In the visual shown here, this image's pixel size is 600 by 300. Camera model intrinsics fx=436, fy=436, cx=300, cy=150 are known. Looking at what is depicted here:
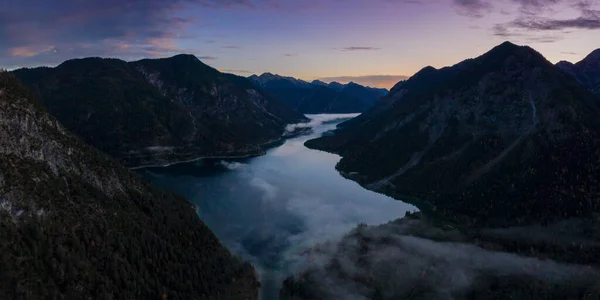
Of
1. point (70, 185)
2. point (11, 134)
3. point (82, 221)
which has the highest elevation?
point (11, 134)

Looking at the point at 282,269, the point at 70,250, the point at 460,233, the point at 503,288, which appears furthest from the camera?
the point at 460,233

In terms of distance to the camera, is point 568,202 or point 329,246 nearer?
point 329,246

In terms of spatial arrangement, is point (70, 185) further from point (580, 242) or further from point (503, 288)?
point (580, 242)

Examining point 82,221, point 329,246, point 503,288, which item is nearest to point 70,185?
point 82,221

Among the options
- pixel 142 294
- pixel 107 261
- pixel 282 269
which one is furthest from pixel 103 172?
pixel 282 269

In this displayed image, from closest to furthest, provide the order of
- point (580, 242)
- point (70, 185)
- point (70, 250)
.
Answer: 1. point (70, 250)
2. point (70, 185)
3. point (580, 242)

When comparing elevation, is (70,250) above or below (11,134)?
below
